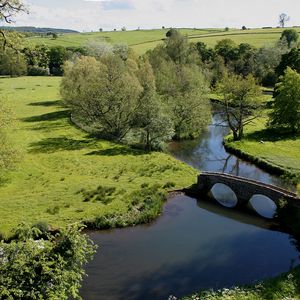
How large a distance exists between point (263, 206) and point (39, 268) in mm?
31662

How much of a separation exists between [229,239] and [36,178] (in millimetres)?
25130

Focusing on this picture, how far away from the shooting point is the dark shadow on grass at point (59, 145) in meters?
63.0

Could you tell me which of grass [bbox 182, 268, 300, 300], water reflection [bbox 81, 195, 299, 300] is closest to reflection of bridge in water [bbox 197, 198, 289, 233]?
water reflection [bbox 81, 195, 299, 300]

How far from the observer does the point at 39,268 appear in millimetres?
19047

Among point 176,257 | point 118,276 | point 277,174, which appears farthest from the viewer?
point 277,174

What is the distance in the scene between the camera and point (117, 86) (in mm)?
67062

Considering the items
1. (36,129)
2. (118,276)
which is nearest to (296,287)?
(118,276)

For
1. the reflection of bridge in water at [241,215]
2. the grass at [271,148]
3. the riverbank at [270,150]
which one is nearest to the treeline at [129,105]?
the riverbank at [270,150]

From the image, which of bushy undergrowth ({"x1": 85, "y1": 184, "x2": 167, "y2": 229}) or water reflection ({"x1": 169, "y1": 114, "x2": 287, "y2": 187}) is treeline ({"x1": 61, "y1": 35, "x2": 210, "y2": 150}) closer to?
water reflection ({"x1": 169, "y1": 114, "x2": 287, "y2": 187})

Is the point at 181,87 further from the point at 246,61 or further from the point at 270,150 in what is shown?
the point at 246,61

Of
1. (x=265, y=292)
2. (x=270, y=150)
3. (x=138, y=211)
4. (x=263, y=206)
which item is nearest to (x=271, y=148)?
(x=270, y=150)

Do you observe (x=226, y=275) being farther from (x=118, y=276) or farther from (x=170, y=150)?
(x=170, y=150)

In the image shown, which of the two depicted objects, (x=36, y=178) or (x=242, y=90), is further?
(x=242, y=90)

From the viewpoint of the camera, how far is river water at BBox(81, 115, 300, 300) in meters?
30.1
